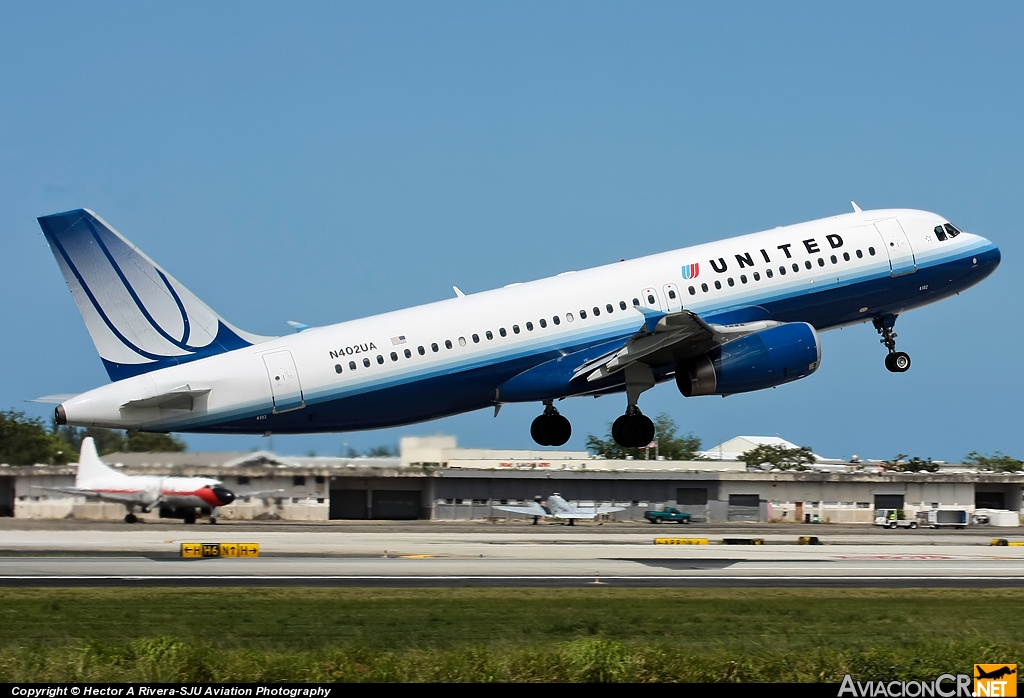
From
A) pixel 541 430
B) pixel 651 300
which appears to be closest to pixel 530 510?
pixel 541 430

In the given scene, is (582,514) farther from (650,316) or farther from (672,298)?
(650,316)

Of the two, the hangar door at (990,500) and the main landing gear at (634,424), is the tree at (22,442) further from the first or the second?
the hangar door at (990,500)

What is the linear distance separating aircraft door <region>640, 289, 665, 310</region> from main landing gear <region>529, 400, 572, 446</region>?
582 centimetres

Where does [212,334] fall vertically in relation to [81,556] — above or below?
above

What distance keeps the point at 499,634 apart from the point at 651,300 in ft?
49.4

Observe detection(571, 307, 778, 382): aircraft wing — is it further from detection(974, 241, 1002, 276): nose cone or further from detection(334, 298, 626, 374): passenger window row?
detection(974, 241, 1002, 276): nose cone

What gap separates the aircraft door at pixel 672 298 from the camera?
43906mm

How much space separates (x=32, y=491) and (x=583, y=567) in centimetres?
4298

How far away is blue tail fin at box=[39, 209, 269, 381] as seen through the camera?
1570 inches

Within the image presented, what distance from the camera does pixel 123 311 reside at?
40250 mm

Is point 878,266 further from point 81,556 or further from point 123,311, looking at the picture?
point 81,556

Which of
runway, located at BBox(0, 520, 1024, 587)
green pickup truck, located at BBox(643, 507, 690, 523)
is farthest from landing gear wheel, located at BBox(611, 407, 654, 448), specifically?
green pickup truck, located at BBox(643, 507, 690, 523)

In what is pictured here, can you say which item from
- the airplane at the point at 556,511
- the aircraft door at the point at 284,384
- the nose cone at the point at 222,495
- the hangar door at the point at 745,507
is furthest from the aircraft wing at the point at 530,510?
the aircraft door at the point at 284,384

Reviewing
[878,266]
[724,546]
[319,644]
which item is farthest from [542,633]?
[724,546]
